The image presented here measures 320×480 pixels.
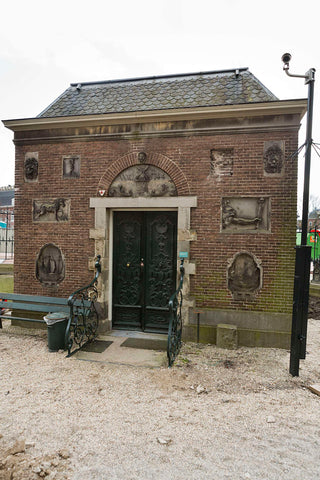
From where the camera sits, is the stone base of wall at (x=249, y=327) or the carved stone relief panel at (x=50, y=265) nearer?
the stone base of wall at (x=249, y=327)

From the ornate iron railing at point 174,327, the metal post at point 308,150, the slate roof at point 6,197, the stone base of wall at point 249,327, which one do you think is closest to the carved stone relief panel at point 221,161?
the metal post at point 308,150

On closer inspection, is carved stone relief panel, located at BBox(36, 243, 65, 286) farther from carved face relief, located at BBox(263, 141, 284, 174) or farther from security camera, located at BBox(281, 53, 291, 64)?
security camera, located at BBox(281, 53, 291, 64)

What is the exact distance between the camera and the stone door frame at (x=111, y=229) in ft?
20.1

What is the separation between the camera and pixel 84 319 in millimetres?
5664

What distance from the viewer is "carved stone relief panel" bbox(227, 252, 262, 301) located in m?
5.93

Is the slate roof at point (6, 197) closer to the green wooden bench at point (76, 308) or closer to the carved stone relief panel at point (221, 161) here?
the green wooden bench at point (76, 308)

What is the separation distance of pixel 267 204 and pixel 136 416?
4.62 metres

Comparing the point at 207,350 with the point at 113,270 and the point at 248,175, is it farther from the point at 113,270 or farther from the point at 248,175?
the point at 248,175

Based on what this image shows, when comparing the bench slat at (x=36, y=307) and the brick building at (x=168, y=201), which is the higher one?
the brick building at (x=168, y=201)

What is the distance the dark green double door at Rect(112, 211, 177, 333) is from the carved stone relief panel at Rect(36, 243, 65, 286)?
1.35 meters

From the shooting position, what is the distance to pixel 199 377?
4.54 metres

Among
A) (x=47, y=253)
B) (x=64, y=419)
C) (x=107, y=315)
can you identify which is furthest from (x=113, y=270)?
(x=64, y=419)

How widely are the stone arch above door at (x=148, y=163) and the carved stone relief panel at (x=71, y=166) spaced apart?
716 mm

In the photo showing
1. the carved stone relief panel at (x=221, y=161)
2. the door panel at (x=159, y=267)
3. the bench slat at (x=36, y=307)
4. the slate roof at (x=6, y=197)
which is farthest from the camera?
the slate roof at (x=6, y=197)
